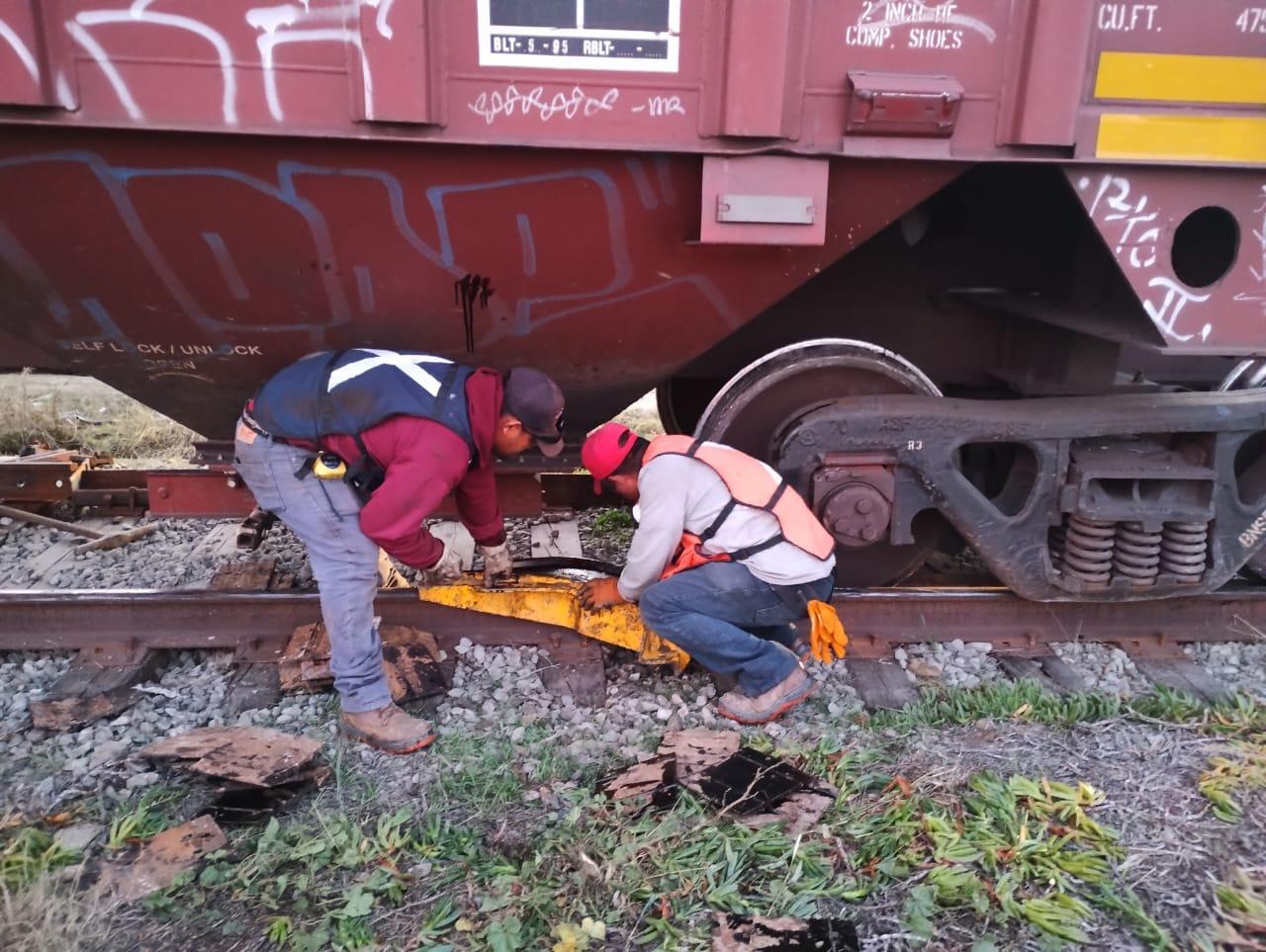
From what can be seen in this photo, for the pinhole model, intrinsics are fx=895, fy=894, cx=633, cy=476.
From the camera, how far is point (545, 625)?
3.78 meters

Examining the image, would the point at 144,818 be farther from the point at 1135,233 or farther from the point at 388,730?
the point at 1135,233

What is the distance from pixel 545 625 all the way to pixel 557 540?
1110 millimetres

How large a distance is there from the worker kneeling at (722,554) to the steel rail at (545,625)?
0.51 metres

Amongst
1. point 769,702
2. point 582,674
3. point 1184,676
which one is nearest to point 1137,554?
point 1184,676

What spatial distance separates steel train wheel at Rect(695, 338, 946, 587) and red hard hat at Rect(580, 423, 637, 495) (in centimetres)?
47

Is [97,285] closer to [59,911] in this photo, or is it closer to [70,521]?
[59,911]

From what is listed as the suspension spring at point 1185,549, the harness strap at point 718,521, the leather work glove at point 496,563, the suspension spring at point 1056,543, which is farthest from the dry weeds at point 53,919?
the suspension spring at point 1185,549

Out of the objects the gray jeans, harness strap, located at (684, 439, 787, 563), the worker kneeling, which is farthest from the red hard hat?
the gray jeans

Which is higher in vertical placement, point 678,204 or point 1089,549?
point 678,204

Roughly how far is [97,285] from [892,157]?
8.84 feet

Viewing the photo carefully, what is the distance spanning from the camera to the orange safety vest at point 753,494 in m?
3.33

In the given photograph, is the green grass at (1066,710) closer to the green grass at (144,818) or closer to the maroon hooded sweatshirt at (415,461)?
the maroon hooded sweatshirt at (415,461)

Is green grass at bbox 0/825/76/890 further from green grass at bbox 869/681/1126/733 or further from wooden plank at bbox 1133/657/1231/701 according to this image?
wooden plank at bbox 1133/657/1231/701

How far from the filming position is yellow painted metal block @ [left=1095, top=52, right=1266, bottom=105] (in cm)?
289
